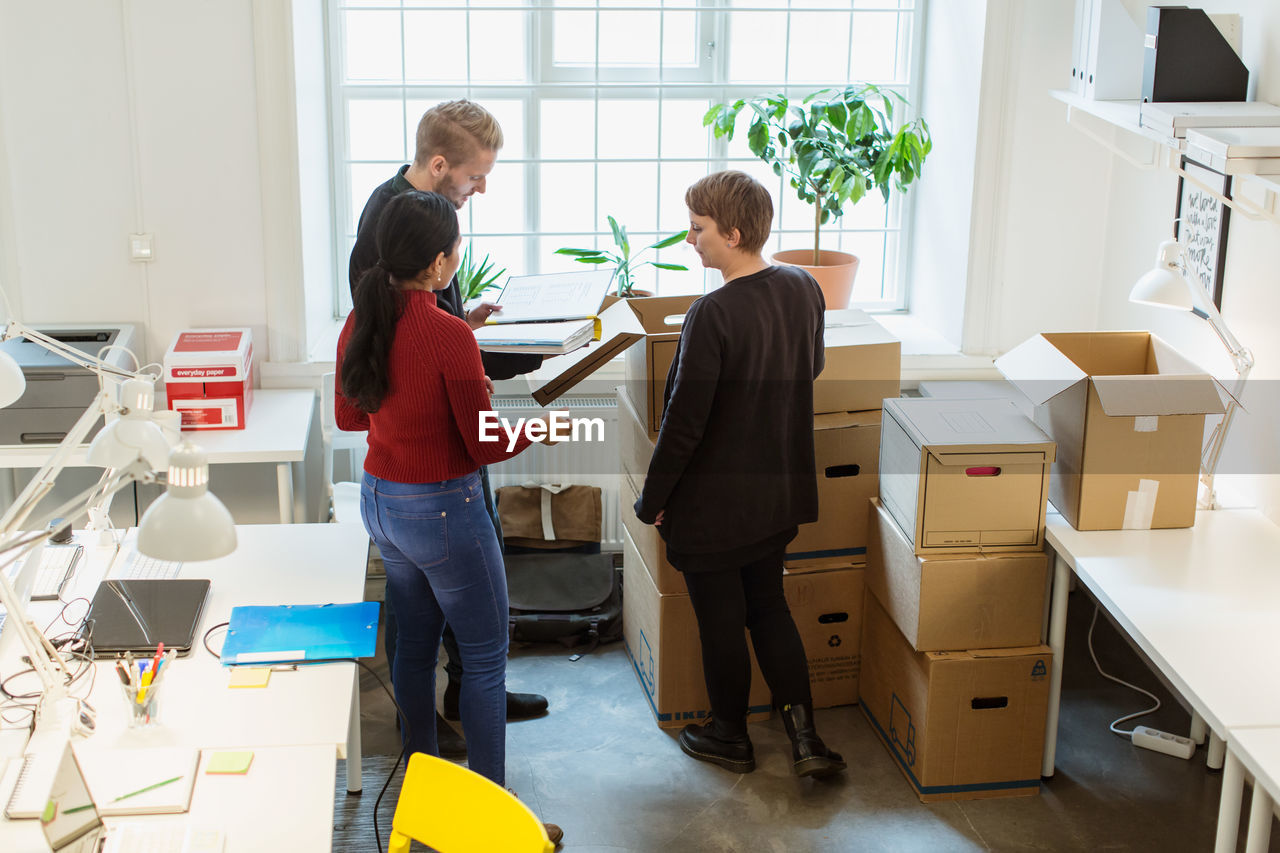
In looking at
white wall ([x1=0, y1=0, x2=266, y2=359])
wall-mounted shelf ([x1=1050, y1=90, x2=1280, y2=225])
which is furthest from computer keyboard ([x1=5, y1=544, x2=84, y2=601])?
wall-mounted shelf ([x1=1050, y1=90, x2=1280, y2=225])

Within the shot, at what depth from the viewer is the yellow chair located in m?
1.91

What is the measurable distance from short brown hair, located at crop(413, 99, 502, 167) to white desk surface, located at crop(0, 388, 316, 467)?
1129 millimetres

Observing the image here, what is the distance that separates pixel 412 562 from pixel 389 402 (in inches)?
15.3

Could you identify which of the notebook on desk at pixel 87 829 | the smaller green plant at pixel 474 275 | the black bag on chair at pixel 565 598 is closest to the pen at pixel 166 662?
the notebook on desk at pixel 87 829

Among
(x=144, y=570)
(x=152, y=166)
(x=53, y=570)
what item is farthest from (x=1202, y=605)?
(x=152, y=166)

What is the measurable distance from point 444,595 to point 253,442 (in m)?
1.24

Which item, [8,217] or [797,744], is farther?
[8,217]

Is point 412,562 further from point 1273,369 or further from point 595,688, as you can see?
point 1273,369

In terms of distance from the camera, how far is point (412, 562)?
104 inches

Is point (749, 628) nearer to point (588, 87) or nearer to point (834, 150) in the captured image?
point (834, 150)

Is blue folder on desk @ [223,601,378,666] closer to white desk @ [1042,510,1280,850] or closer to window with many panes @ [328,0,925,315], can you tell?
white desk @ [1042,510,1280,850]

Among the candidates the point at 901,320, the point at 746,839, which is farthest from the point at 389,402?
the point at 901,320

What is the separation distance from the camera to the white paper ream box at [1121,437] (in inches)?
108

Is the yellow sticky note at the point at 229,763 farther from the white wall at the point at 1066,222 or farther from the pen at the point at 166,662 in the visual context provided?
the white wall at the point at 1066,222
